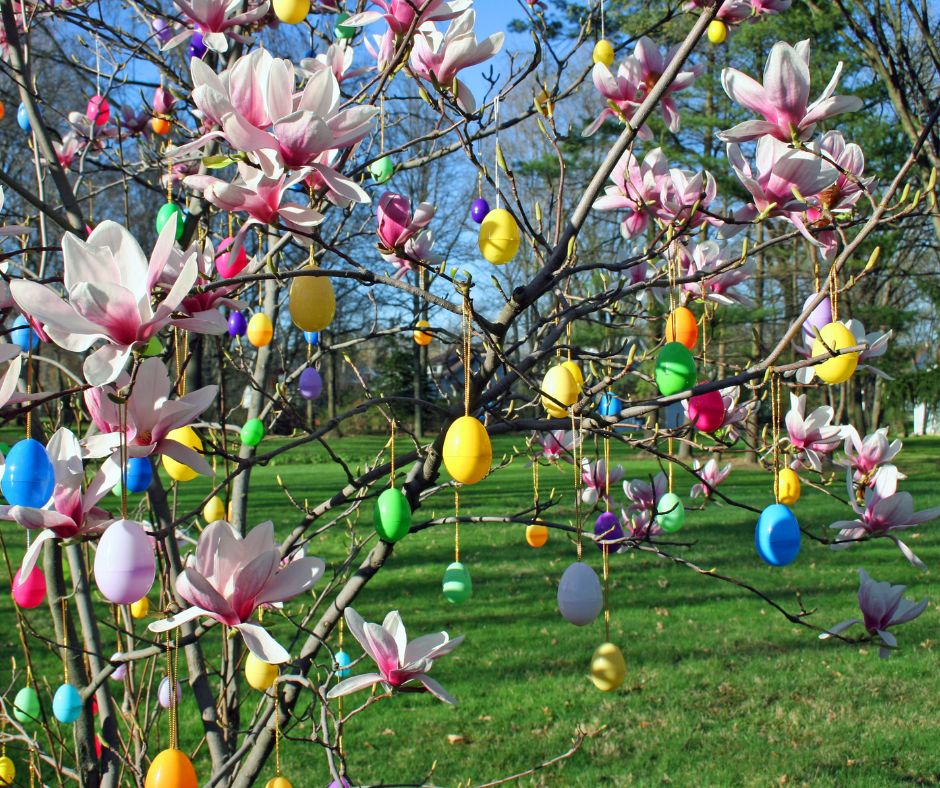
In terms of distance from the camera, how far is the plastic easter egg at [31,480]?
100 cm

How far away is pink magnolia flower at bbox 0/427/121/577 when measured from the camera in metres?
0.97

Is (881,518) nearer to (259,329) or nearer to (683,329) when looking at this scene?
(683,329)

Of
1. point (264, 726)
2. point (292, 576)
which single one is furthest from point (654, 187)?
point (264, 726)

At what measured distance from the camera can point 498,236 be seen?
4.15 ft

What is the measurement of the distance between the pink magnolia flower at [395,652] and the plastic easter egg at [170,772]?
9.3 inches

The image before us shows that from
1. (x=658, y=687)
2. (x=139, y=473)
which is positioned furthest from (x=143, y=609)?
(x=658, y=687)

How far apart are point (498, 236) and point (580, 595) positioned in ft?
1.83

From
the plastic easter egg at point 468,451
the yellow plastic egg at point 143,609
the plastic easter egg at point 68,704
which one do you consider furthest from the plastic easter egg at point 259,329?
the plastic easter egg at point 468,451

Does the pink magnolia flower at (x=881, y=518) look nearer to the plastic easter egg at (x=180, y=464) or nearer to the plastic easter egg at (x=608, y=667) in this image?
the plastic easter egg at (x=608, y=667)

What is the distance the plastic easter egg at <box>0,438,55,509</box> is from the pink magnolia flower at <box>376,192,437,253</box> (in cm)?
51

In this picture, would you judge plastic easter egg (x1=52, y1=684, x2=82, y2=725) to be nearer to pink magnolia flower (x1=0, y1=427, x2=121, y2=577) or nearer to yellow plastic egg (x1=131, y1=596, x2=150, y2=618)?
yellow plastic egg (x1=131, y1=596, x2=150, y2=618)

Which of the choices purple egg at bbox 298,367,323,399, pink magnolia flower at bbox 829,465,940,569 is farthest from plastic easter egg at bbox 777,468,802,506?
purple egg at bbox 298,367,323,399

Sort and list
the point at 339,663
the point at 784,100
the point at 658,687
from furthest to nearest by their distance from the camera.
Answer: the point at 658,687, the point at 339,663, the point at 784,100

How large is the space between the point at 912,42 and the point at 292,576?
6.34m
